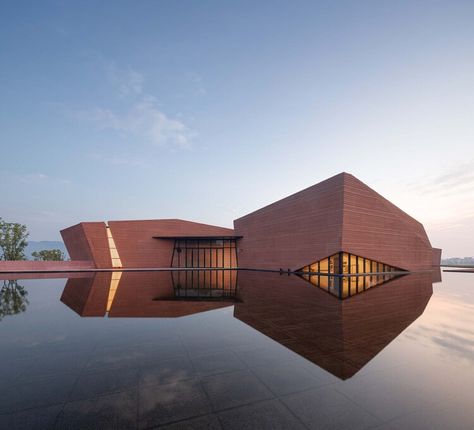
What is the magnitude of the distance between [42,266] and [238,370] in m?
42.0

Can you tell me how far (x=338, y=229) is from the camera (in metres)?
25.4

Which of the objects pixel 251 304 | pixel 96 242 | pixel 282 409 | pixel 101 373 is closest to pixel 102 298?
pixel 251 304

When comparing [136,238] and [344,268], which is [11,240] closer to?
[136,238]

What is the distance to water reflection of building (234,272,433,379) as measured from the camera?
18.9ft

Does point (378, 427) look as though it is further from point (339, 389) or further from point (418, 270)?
point (418, 270)

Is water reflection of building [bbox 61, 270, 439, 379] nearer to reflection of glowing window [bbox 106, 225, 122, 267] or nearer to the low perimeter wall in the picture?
reflection of glowing window [bbox 106, 225, 122, 267]

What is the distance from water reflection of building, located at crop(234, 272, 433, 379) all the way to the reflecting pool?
5 centimetres

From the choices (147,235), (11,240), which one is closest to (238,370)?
(147,235)

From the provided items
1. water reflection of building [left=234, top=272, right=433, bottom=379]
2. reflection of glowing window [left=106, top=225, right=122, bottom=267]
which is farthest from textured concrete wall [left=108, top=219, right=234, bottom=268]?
→ water reflection of building [left=234, top=272, right=433, bottom=379]

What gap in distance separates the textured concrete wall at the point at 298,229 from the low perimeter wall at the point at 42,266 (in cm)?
2355

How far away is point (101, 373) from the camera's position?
15.9ft

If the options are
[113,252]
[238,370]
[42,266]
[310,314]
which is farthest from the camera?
[113,252]

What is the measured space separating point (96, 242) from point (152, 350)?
3680 centimetres

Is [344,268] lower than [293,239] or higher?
lower
